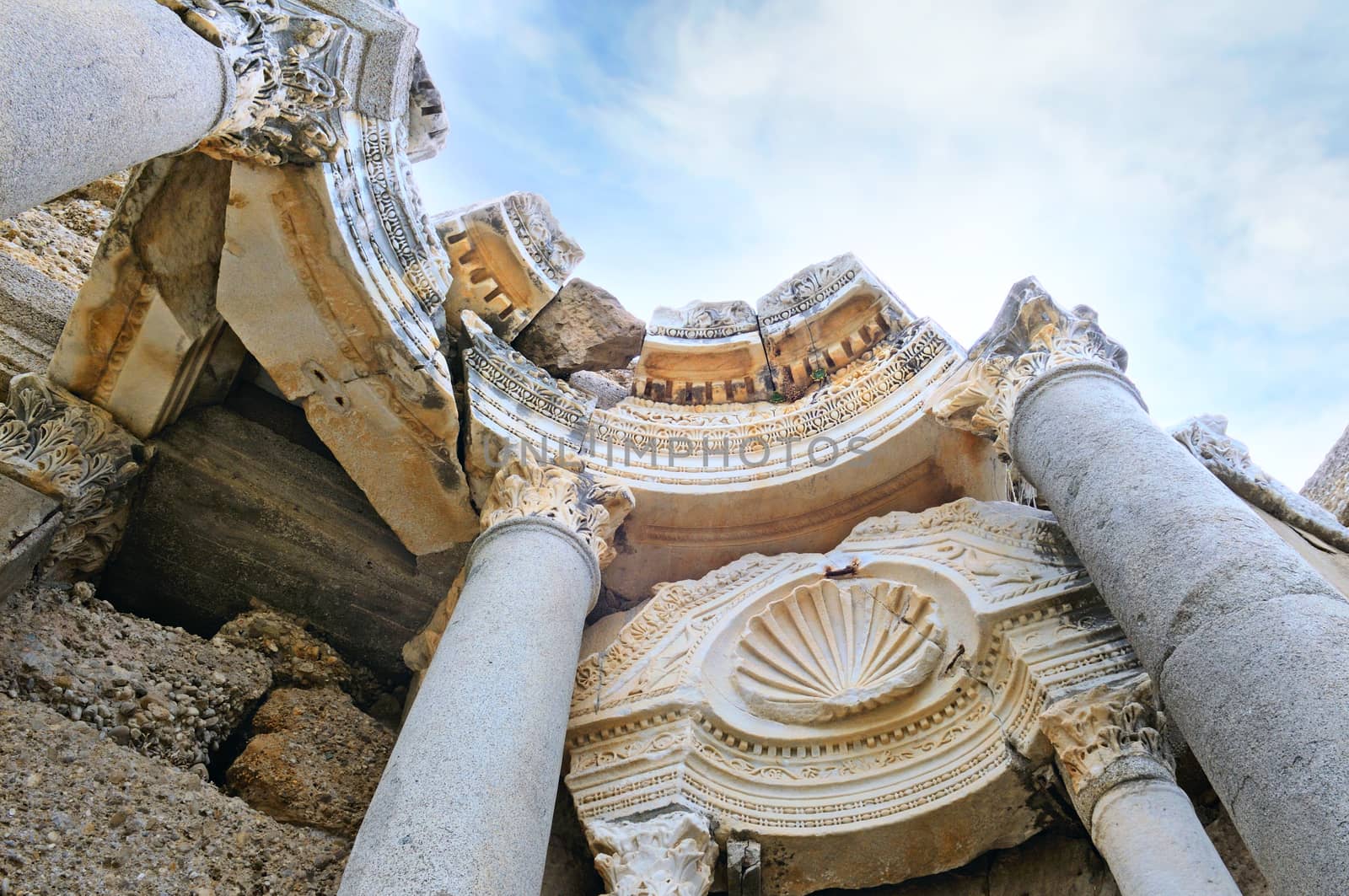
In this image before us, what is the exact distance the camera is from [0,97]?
3.18 m

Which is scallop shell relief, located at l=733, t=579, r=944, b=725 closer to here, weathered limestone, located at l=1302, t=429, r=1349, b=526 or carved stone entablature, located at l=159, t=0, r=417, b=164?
weathered limestone, located at l=1302, t=429, r=1349, b=526

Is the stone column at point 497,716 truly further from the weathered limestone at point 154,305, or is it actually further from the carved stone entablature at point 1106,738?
the carved stone entablature at point 1106,738

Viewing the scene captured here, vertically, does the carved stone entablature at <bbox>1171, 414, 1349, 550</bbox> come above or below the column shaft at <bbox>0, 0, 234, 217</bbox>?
above

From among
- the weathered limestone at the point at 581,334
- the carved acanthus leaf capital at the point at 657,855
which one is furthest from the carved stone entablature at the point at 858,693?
the weathered limestone at the point at 581,334

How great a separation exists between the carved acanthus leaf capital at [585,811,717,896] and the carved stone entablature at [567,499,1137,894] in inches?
5.8

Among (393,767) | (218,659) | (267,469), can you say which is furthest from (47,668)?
(393,767)

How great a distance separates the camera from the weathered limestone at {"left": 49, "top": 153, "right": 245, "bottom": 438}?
626 centimetres

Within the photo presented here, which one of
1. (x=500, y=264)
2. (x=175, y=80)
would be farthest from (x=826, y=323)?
(x=175, y=80)

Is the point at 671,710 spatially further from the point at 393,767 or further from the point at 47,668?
the point at 47,668

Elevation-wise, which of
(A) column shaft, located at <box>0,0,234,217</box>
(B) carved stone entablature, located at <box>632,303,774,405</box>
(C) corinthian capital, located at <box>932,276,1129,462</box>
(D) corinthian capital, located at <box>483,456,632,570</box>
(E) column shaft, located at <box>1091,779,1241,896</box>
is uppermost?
(B) carved stone entablature, located at <box>632,303,774,405</box>

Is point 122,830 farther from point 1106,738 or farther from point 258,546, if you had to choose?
point 1106,738

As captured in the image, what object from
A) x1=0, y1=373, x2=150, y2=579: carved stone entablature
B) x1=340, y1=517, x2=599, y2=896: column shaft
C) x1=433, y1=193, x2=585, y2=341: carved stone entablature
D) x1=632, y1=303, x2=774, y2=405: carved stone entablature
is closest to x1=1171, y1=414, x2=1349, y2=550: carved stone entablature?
x1=632, y1=303, x2=774, y2=405: carved stone entablature

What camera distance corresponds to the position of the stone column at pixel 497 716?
3826 millimetres

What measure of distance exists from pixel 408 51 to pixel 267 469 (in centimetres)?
304
